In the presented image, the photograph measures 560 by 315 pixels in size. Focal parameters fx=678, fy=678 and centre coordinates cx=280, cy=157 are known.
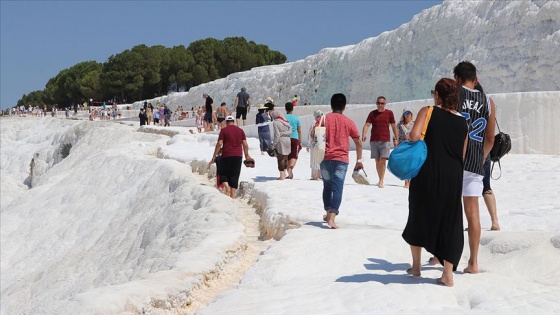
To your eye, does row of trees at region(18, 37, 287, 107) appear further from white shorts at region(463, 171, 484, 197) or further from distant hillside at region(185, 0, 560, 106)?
white shorts at region(463, 171, 484, 197)

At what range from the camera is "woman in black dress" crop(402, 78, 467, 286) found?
5.18 m

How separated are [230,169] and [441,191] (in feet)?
22.7

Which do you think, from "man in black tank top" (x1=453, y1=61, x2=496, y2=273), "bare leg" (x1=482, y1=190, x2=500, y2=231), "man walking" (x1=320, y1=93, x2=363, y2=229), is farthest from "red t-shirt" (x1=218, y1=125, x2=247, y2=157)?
"man in black tank top" (x1=453, y1=61, x2=496, y2=273)

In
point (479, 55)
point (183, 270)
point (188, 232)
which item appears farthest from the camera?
point (479, 55)

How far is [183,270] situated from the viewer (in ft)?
22.0

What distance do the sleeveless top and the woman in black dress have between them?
Answer: 0.61 m

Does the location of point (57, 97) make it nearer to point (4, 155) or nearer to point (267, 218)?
point (4, 155)

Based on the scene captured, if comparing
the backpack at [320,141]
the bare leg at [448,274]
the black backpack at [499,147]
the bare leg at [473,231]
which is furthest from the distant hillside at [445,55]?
the bare leg at [448,274]

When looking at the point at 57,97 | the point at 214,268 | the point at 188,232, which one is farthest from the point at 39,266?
the point at 57,97

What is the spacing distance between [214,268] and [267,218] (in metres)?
2.48

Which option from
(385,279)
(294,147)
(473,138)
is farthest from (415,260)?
(294,147)

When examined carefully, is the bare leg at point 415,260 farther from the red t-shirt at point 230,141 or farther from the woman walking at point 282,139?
the woman walking at point 282,139

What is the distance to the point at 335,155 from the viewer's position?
26.0 feet

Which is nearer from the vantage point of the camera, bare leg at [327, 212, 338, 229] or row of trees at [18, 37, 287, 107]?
bare leg at [327, 212, 338, 229]
